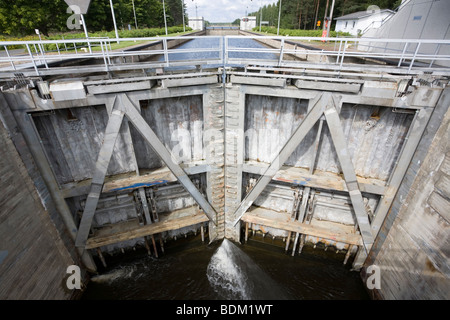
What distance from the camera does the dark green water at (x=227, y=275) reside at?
25.7ft

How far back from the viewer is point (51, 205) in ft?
21.5

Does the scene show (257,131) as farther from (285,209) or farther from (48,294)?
(48,294)

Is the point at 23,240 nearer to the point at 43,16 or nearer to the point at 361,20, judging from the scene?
the point at 43,16

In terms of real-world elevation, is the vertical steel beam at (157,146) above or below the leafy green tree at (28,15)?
below

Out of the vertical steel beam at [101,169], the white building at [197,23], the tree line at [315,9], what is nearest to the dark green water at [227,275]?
the vertical steel beam at [101,169]

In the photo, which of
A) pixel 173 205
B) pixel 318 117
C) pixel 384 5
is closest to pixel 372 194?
pixel 318 117

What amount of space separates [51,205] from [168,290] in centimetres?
473

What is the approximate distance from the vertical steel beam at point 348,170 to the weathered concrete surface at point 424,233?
66cm

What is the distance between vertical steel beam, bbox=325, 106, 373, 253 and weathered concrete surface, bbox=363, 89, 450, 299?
662 millimetres

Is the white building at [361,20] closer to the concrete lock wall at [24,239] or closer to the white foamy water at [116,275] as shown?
the white foamy water at [116,275]

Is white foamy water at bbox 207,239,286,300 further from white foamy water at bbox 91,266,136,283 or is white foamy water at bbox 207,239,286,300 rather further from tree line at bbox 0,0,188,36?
tree line at bbox 0,0,188,36

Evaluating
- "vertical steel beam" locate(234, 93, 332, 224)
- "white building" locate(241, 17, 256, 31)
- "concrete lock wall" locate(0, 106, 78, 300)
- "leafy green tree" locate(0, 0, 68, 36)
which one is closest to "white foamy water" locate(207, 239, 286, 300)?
"vertical steel beam" locate(234, 93, 332, 224)

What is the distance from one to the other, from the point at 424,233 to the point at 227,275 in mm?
6238

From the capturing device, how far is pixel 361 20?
108 feet
